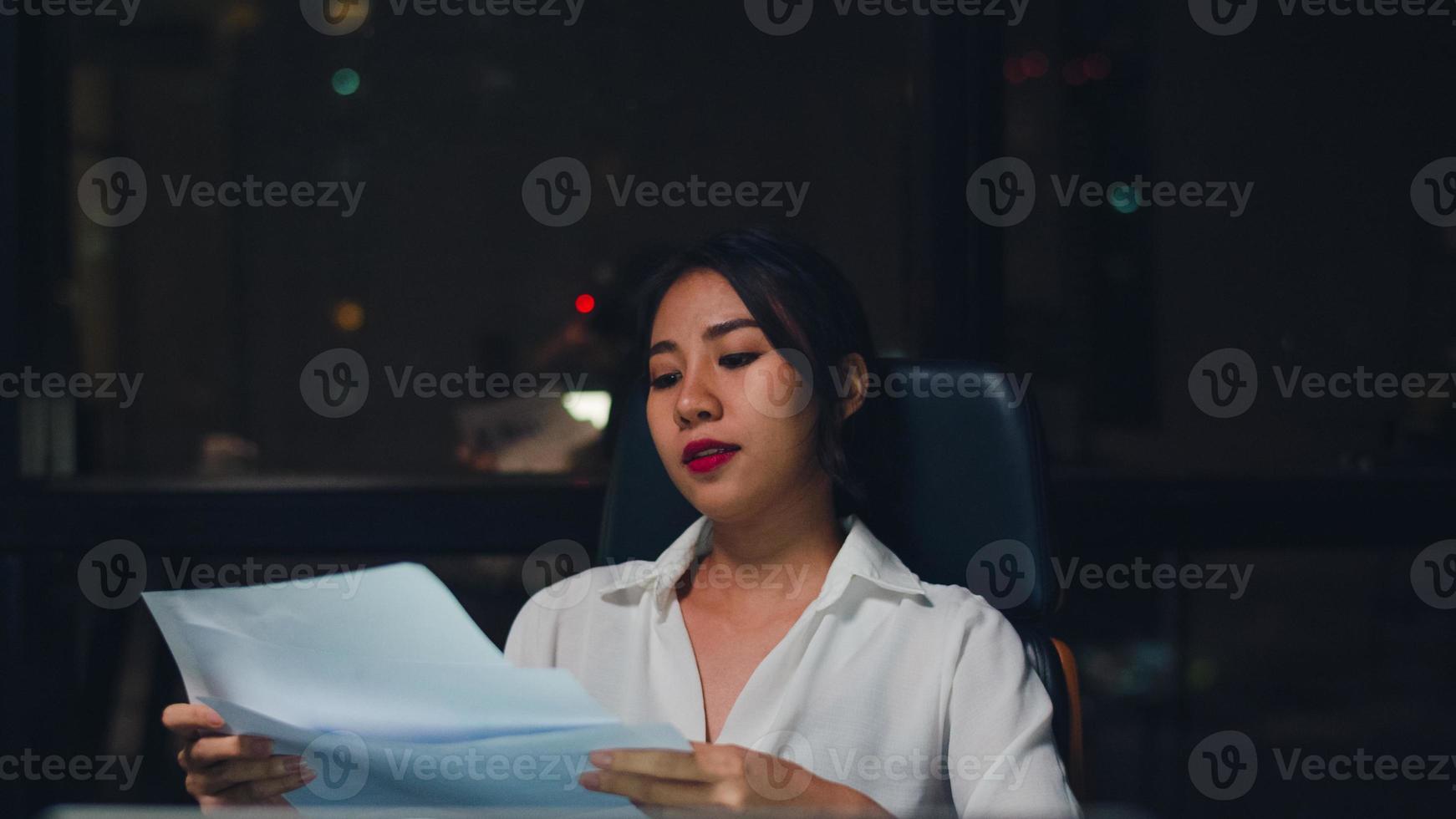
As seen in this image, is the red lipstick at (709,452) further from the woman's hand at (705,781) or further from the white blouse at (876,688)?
the woman's hand at (705,781)

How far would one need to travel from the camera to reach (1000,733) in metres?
1.23

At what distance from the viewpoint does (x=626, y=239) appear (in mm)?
2668

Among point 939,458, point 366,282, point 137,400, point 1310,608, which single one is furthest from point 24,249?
point 1310,608

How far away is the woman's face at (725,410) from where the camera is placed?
4.45 feet

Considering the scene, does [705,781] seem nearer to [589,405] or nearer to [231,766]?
[231,766]

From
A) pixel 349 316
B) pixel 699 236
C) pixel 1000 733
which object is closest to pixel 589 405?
pixel 699 236

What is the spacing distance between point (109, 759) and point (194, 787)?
1.78 m

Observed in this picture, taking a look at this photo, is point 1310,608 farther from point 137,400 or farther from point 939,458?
point 137,400

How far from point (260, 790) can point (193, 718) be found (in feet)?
0.28

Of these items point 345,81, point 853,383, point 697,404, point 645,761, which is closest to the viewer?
point 645,761

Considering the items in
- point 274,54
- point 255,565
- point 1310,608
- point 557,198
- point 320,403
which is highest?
point 274,54

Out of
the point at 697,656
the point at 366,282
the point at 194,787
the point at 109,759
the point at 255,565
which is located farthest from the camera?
the point at 366,282

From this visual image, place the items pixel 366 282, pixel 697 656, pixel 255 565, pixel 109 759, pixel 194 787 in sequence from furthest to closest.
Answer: pixel 366 282
pixel 109 759
pixel 255 565
pixel 697 656
pixel 194 787

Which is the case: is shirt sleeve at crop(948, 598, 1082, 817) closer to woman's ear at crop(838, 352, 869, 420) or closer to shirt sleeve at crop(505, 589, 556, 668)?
woman's ear at crop(838, 352, 869, 420)
